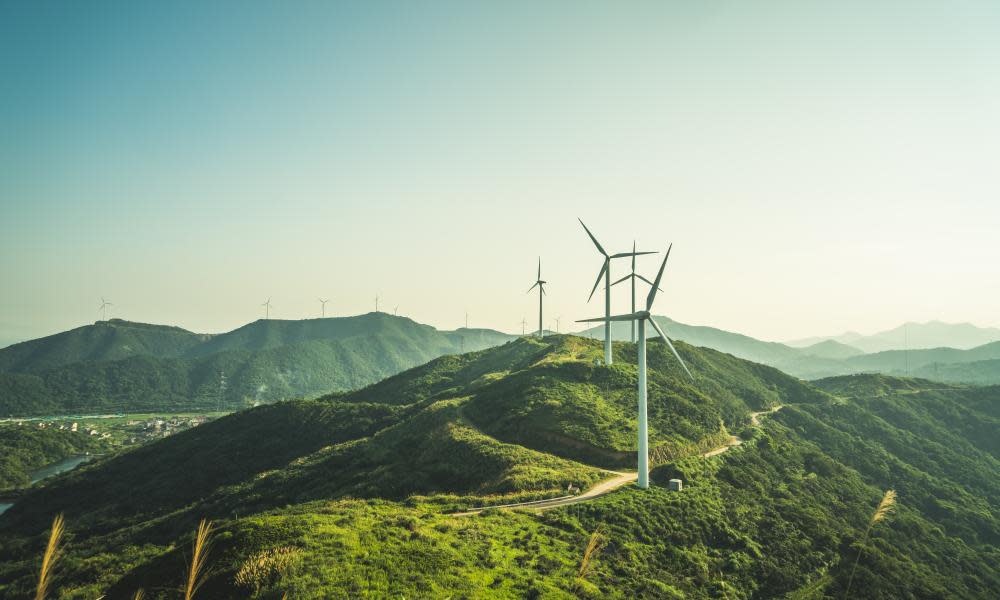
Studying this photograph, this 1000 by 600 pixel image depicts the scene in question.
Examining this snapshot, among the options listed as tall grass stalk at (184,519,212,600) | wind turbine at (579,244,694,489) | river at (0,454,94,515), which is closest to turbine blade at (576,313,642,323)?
wind turbine at (579,244,694,489)

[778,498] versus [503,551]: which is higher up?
[503,551]

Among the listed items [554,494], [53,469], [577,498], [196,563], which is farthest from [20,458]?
[196,563]

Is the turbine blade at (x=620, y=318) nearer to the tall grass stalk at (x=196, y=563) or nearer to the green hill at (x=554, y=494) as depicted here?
the green hill at (x=554, y=494)

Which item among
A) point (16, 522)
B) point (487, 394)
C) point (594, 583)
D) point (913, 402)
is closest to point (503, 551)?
point (594, 583)

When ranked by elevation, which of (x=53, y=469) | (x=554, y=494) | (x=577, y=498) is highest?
(x=554, y=494)

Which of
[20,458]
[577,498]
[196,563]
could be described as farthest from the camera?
[20,458]

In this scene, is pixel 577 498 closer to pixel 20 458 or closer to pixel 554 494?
pixel 554 494

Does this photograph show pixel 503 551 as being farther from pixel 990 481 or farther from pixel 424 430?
pixel 990 481

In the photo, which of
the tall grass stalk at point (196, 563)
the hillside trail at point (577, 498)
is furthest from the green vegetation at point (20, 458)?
the tall grass stalk at point (196, 563)
